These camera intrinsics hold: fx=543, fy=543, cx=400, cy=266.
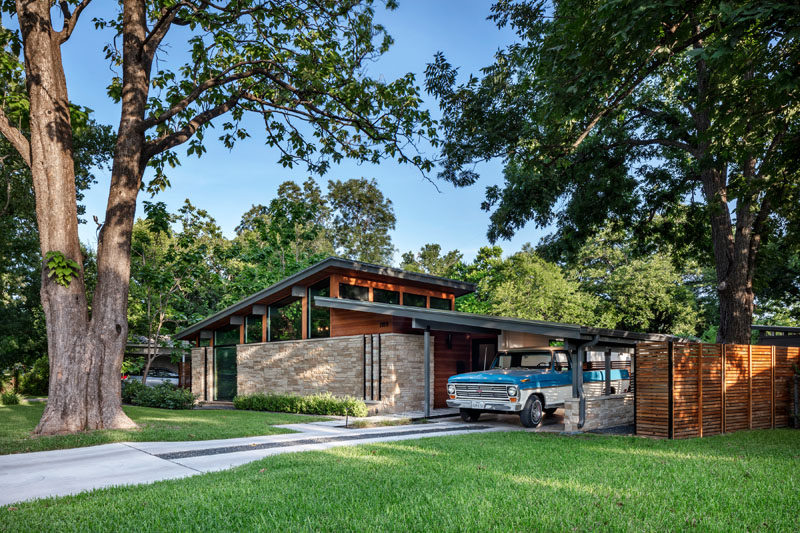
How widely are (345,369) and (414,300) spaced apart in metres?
4.22

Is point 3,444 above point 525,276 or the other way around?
the other way around

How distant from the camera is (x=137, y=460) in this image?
835cm

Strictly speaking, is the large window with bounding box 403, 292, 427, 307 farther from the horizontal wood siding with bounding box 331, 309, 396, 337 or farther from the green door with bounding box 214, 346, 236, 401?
the green door with bounding box 214, 346, 236, 401

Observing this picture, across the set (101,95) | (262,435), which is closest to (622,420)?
(262,435)

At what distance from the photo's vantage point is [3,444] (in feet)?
31.4

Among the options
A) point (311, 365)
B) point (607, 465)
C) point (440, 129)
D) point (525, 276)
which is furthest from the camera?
point (525, 276)

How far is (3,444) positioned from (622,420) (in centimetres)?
1339

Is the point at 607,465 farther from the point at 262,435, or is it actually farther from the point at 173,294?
the point at 173,294

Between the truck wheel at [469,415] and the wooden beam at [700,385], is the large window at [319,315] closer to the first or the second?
the truck wheel at [469,415]

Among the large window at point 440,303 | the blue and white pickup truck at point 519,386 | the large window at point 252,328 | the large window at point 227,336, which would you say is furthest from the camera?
the large window at point 227,336

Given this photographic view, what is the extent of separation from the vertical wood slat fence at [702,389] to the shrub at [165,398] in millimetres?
15347

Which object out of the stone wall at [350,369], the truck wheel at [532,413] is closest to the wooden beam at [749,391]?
the truck wheel at [532,413]

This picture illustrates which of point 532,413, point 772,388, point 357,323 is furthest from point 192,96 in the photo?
point 772,388

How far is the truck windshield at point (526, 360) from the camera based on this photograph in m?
14.3
